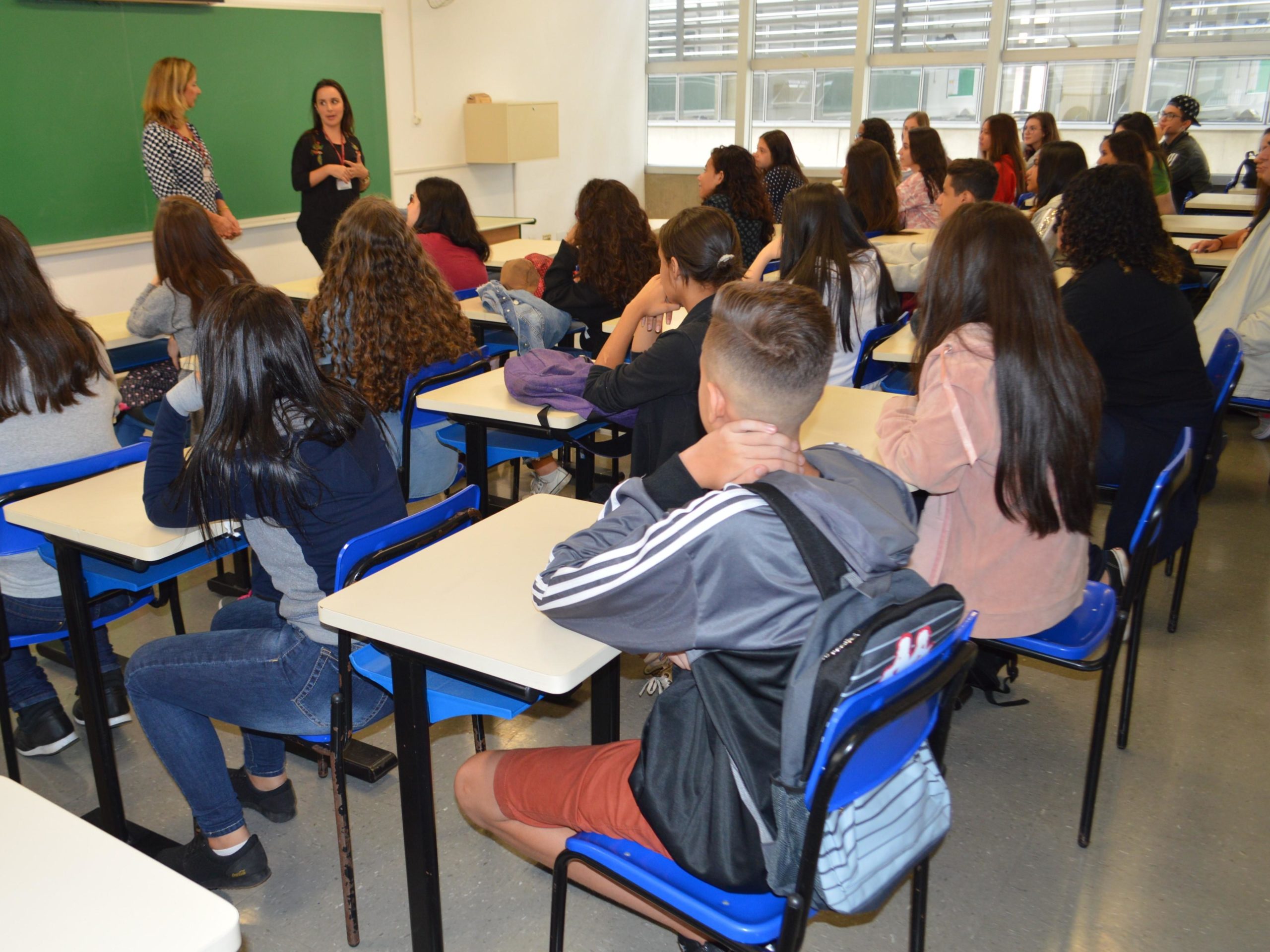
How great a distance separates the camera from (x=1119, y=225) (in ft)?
8.92

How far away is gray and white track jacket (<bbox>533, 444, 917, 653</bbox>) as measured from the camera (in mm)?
1215

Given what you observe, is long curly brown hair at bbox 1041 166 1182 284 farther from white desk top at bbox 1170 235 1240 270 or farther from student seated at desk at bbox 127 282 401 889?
white desk top at bbox 1170 235 1240 270

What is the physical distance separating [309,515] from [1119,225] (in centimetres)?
224

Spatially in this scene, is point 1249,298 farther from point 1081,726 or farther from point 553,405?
point 553,405

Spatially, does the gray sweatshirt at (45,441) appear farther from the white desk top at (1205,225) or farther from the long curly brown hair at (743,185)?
the white desk top at (1205,225)


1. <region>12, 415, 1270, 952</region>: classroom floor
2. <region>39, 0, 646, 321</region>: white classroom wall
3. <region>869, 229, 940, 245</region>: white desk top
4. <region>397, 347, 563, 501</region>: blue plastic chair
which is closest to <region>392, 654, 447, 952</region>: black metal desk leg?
<region>12, 415, 1270, 952</region>: classroom floor

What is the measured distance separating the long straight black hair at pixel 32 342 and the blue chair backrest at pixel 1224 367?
2990mm

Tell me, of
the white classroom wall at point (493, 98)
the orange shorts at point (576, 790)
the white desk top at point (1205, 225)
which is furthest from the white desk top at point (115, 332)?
the white desk top at point (1205, 225)

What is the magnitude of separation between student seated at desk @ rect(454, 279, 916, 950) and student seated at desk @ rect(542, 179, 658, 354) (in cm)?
218

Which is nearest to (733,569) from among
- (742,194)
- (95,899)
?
(95,899)

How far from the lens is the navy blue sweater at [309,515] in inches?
70.7

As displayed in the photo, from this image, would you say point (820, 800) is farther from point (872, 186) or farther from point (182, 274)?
point (872, 186)

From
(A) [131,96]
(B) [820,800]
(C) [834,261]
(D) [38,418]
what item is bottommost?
(B) [820,800]

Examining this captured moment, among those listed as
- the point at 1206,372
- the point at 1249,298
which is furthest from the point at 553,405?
the point at 1249,298
